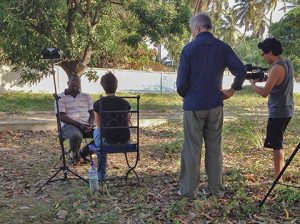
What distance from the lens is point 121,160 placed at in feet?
23.1

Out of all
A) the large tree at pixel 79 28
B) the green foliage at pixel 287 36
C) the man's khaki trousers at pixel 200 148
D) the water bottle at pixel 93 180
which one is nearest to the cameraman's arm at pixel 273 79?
Result: the man's khaki trousers at pixel 200 148

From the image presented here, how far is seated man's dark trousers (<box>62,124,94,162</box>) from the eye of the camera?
6.11 m

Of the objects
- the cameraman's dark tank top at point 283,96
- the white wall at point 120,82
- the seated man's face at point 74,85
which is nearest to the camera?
the cameraman's dark tank top at point 283,96

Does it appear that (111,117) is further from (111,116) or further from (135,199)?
(135,199)

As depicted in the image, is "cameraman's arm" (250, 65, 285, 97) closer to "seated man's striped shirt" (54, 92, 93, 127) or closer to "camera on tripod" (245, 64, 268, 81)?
"camera on tripod" (245, 64, 268, 81)

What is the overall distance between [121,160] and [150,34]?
5.73m

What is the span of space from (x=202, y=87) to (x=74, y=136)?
2411 mm

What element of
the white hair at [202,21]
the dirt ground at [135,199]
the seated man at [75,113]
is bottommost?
the dirt ground at [135,199]

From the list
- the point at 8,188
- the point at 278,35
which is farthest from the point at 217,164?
the point at 278,35

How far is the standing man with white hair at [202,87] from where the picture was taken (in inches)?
174

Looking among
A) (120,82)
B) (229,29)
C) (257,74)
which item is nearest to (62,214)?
(257,74)

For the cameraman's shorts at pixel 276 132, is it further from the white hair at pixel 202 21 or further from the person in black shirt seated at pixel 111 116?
the person in black shirt seated at pixel 111 116

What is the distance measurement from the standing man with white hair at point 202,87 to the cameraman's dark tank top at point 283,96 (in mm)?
637

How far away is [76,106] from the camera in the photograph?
21.3 ft
